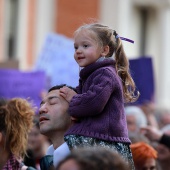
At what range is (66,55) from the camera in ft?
34.5

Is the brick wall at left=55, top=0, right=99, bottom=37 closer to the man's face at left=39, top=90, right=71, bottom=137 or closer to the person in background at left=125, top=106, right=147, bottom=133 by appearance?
the person in background at left=125, top=106, right=147, bottom=133

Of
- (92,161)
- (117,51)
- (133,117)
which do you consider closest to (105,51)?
(117,51)

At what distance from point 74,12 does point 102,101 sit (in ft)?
50.2

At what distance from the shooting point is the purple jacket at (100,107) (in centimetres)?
517

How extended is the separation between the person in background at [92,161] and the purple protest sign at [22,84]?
16.1 ft

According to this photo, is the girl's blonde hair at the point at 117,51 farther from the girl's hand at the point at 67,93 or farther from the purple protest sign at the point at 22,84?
the purple protest sign at the point at 22,84

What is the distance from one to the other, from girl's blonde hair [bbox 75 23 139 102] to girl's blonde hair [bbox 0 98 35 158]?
37.5 inches

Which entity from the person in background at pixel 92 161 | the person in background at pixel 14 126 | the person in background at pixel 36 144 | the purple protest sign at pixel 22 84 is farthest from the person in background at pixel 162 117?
the person in background at pixel 92 161

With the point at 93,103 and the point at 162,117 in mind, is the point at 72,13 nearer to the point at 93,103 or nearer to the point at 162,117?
the point at 162,117

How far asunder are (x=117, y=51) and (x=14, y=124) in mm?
1063

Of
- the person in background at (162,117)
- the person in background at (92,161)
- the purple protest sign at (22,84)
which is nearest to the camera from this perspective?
the person in background at (92,161)

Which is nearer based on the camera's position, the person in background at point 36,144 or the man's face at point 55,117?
the man's face at point 55,117

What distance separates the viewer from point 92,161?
3979 mm

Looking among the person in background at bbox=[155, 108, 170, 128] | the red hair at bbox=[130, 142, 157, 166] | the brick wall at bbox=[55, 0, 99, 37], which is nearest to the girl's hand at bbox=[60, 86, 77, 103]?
the red hair at bbox=[130, 142, 157, 166]
